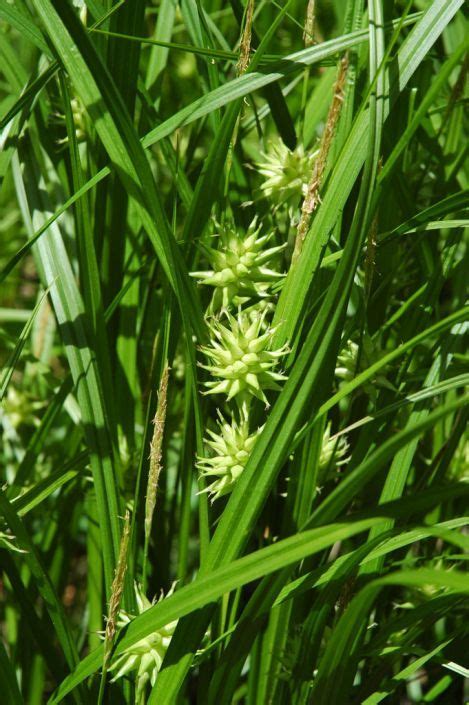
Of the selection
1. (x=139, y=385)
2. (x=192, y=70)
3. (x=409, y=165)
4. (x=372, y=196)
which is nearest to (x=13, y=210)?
(x=192, y=70)

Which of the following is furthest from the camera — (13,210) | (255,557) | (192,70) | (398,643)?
(13,210)

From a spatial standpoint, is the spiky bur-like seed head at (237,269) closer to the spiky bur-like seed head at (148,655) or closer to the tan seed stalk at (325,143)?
the tan seed stalk at (325,143)

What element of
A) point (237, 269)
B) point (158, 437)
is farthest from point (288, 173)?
point (158, 437)

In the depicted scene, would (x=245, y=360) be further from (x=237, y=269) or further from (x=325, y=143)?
(x=325, y=143)

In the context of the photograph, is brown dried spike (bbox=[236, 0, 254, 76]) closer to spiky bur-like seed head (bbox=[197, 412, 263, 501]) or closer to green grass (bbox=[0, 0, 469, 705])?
green grass (bbox=[0, 0, 469, 705])

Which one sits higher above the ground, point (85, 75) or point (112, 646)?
point (85, 75)

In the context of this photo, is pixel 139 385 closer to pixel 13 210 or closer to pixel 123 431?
pixel 123 431

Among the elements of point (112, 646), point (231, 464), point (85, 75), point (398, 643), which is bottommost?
point (398, 643)
